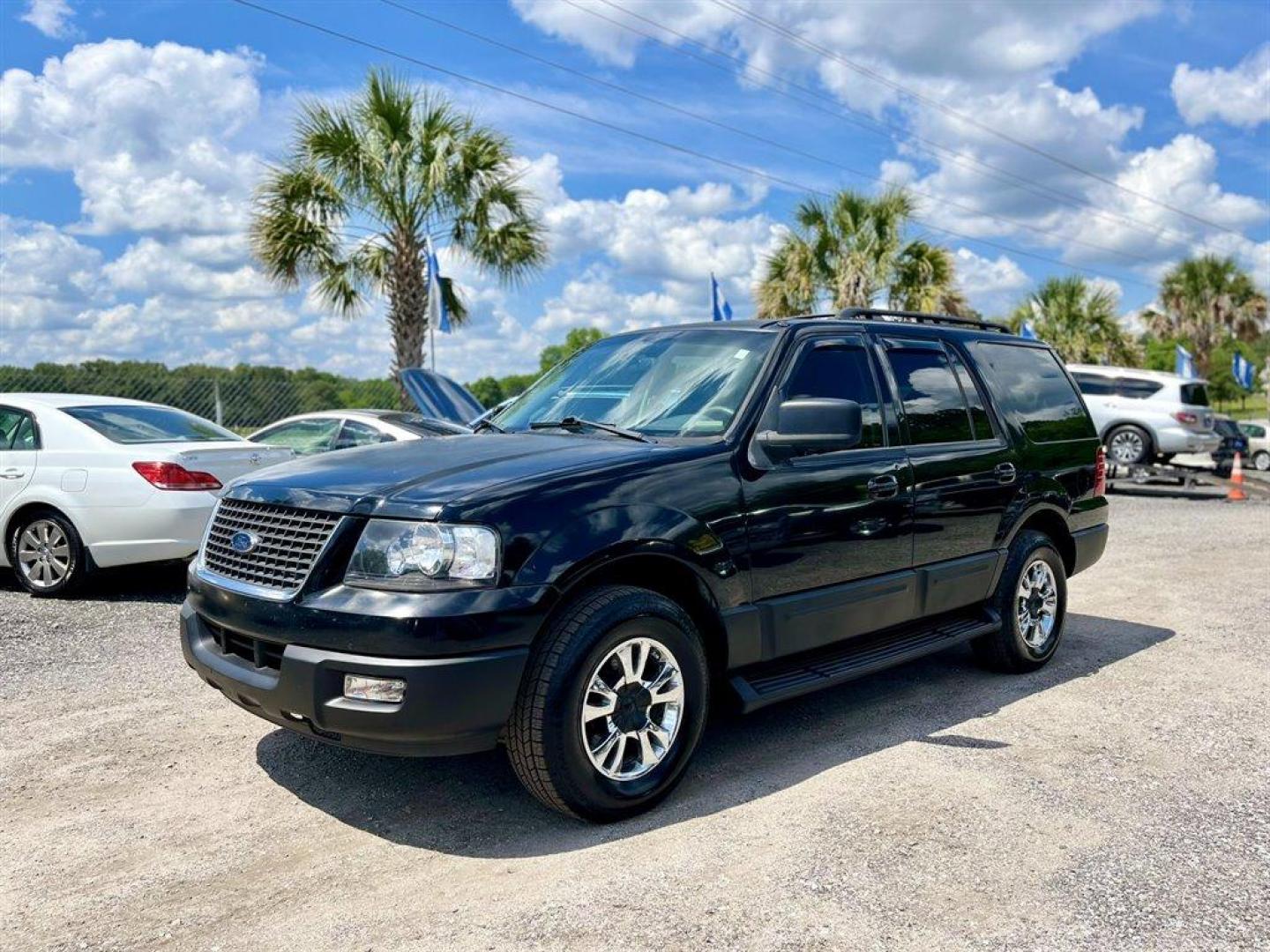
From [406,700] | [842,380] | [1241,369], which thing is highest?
[1241,369]

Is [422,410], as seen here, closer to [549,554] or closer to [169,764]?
[169,764]

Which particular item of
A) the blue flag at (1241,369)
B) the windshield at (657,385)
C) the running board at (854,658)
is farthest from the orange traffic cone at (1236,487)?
the blue flag at (1241,369)

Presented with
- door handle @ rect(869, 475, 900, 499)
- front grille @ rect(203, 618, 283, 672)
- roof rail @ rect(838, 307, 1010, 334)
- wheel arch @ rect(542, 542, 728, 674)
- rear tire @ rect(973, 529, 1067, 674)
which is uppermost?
roof rail @ rect(838, 307, 1010, 334)

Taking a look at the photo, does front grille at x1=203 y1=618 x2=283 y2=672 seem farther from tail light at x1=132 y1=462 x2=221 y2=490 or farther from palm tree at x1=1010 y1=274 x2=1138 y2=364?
palm tree at x1=1010 y1=274 x2=1138 y2=364

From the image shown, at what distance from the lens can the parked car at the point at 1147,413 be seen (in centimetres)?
1712

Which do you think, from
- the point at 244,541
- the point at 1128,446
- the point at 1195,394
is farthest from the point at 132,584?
the point at 1195,394

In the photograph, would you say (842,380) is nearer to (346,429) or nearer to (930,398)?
(930,398)

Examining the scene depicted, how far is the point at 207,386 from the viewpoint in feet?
48.9

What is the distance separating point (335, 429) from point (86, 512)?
11.0 feet

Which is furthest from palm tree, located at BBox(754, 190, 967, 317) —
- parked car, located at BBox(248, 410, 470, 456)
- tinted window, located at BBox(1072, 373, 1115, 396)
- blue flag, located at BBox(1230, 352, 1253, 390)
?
blue flag, located at BBox(1230, 352, 1253, 390)

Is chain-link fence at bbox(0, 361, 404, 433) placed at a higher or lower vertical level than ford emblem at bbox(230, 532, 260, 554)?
higher

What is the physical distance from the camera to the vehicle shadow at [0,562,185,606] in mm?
7672

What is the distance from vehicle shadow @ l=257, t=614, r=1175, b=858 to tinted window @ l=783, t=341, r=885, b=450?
1335mm

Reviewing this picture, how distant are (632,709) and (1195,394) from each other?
1718 cm
